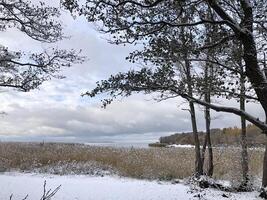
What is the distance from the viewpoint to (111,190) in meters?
14.4

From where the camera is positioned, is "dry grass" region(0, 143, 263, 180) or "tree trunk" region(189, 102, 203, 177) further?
"tree trunk" region(189, 102, 203, 177)

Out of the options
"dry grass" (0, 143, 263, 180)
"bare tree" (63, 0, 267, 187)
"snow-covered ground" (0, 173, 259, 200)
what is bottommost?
"snow-covered ground" (0, 173, 259, 200)

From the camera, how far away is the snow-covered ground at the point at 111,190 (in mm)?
12992

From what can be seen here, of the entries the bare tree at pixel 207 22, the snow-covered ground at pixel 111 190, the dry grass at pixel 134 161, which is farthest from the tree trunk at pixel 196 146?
the bare tree at pixel 207 22

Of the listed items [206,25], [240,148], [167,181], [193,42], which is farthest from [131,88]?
[167,181]

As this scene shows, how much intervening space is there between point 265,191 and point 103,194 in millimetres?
5102

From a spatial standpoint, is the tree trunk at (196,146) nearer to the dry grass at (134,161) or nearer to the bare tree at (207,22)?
the dry grass at (134,161)

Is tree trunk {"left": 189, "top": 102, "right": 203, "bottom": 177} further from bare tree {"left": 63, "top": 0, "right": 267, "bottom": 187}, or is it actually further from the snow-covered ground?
bare tree {"left": 63, "top": 0, "right": 267, "bottom": 187}

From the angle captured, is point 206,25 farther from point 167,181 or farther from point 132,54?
point 167,181

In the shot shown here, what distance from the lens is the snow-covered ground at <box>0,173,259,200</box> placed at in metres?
13.0

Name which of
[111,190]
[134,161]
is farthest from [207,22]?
[134,161]

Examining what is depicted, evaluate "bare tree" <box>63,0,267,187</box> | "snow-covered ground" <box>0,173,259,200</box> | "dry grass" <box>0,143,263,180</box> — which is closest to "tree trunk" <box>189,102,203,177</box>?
"dry grass" <box>0,143,263,180</box>

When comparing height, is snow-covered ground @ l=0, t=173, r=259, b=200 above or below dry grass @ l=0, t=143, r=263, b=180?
below

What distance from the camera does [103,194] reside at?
1355cm
